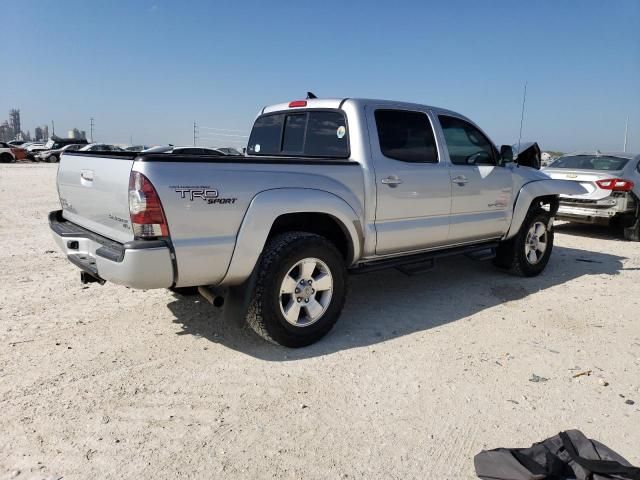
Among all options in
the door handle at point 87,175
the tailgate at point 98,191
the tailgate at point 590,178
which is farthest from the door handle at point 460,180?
the tailgate at point 590,178

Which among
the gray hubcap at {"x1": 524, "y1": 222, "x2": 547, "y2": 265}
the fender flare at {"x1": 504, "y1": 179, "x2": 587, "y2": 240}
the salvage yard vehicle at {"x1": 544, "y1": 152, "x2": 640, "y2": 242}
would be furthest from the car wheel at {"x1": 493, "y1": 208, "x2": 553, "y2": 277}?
the salvage yard vehicle at {"x1": 544, "y1": 152, "x2": 640, "y2": 242}

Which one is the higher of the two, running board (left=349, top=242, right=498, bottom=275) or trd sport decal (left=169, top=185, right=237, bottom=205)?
trd sport decal (left=169, top=185, right=237, bottom=205)

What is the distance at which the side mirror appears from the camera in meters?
5.48

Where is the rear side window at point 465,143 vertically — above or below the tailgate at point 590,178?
above

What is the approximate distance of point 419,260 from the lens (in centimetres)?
476

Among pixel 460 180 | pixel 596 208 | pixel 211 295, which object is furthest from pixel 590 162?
pixel 211 295

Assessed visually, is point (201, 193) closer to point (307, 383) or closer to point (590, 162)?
point (307, 383)

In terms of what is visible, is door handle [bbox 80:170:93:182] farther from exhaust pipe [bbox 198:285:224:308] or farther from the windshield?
the windshield

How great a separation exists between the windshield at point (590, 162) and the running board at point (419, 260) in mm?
4914

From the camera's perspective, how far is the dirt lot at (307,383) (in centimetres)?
255

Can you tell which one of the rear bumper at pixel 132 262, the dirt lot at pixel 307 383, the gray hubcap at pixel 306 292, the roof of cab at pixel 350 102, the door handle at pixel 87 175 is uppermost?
the roof of cab at pixel 350 102

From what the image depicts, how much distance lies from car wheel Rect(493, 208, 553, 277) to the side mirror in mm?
829

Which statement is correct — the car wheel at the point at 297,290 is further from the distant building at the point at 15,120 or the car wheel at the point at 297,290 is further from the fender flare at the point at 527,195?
the distant building at the point at 15,120

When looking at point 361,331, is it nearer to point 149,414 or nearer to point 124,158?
point 149,414
